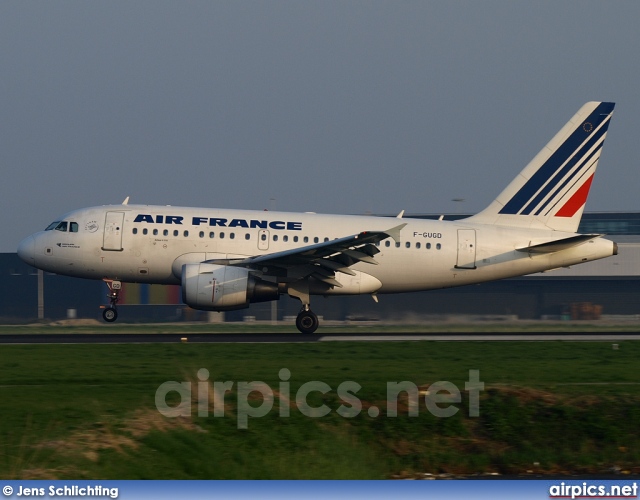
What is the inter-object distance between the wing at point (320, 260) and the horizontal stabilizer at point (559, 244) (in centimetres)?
534

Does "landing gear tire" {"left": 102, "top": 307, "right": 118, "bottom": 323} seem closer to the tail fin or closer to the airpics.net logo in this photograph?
the tail fin

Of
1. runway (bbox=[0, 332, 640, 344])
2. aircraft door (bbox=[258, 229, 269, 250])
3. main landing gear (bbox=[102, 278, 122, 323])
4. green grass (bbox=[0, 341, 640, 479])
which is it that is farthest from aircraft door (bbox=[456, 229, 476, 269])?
main landing gear (bbox=[102, 278, 122, 323])

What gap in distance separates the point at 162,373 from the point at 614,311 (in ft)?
148

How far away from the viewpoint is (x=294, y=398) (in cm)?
1922

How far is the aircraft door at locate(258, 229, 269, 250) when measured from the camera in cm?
3381

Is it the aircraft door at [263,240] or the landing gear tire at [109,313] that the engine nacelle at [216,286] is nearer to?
the aircraft door at [263,240]

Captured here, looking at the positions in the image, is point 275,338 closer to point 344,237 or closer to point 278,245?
point 278,245

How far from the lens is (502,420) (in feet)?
62.0

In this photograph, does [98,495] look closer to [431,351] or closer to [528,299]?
[431,351]

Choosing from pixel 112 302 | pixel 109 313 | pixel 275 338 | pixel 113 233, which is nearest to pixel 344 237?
pixel 275 338

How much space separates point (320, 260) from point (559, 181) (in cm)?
Answer: 994

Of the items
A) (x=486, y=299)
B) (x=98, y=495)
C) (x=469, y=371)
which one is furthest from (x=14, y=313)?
(x=98, y=495)

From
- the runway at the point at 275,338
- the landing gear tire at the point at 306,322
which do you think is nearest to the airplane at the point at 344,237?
the landing gear tire at the point at 306,322

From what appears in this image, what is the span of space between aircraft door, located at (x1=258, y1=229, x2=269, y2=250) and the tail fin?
773 centimetres
